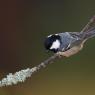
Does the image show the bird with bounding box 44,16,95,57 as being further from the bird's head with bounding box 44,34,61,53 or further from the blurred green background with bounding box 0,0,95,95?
the blurred green background with bounding box 0,0,95,95

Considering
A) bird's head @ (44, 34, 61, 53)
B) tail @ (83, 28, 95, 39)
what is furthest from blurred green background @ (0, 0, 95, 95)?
tail @ (83, 28, 95, 39)

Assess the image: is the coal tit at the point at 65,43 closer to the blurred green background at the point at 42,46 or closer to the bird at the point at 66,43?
the bird at the point at 66,43

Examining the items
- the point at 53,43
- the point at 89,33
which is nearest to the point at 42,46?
the point at 53,43

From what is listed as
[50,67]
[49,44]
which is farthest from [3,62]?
[49,44]

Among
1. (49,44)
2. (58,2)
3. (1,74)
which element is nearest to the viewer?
(49,44)

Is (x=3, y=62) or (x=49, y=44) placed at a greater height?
(x=3, y=62)

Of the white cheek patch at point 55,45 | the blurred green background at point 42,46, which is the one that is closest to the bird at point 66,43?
the white cheek patch at point 55,45

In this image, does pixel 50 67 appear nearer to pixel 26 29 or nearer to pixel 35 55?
pixel 35 55

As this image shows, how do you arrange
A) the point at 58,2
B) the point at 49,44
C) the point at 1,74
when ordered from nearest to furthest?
the point at 49,44 → the point at 1,74 → the point at 58,2

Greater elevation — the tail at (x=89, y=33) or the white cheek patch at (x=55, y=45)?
the white cheek patch at (x=55, y=45)
